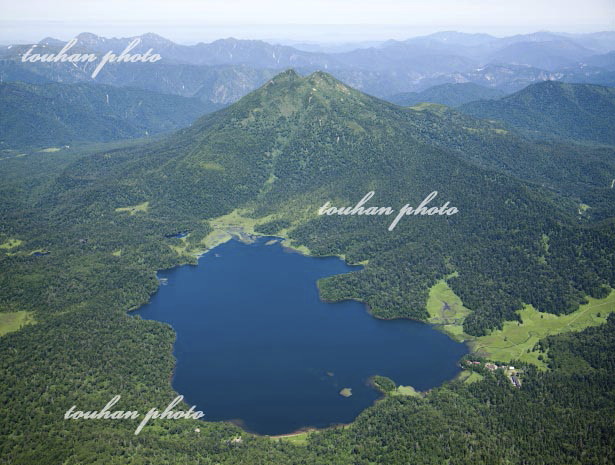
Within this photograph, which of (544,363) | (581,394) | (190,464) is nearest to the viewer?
(190,464)

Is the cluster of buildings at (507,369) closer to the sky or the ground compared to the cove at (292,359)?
closer to the sky

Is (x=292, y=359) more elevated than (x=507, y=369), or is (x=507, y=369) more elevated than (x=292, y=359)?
(x=507, y=369)

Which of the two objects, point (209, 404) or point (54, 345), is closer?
point (209, 404)

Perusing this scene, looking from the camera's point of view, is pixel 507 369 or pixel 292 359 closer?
pixel 507 369

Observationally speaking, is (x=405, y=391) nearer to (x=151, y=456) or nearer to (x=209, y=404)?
(x=209, y=404)

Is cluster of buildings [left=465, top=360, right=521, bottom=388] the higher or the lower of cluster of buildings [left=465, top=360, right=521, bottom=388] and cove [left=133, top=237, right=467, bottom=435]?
the higher

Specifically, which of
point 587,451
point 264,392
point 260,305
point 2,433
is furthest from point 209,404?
point 587,451

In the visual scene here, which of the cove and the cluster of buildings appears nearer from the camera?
the cove

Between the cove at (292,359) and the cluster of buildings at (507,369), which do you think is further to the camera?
the cluster of buildings at (507,369)
